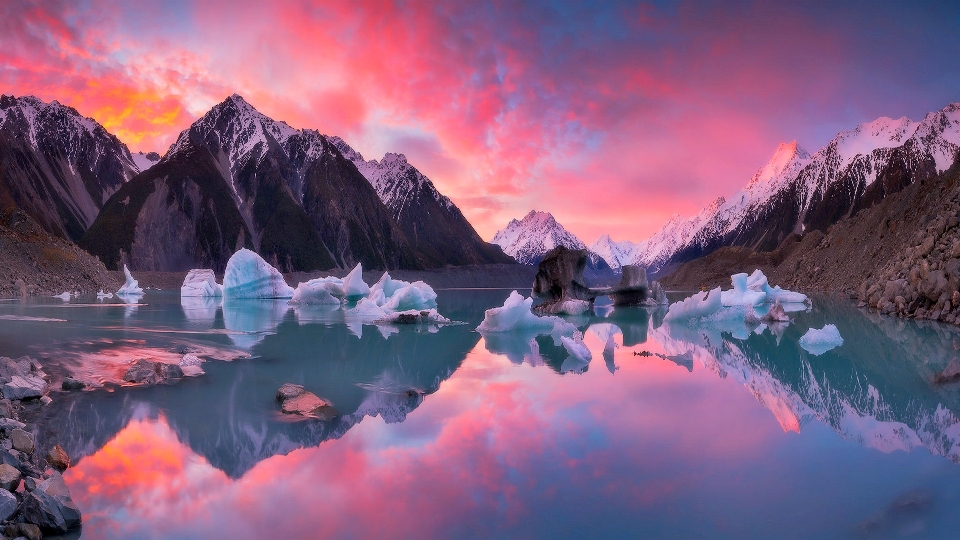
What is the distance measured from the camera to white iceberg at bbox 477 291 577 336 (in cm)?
1970

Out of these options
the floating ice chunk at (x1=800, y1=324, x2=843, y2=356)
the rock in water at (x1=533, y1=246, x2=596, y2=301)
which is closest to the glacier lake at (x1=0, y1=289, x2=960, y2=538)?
the floating ice chunk at (x1=800, y1=324, x2=843, y2=356)

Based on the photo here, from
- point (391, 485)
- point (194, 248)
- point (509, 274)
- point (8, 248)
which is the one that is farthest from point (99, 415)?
point (509, 274)

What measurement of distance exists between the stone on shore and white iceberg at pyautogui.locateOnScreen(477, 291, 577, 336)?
11.3 m

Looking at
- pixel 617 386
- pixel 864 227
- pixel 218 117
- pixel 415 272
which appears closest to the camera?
pixel 617 386

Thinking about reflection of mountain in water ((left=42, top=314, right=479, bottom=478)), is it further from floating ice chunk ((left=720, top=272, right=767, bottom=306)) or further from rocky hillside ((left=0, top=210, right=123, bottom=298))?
rocky hillside ((left=0, top=210, right=123, bottom=298))

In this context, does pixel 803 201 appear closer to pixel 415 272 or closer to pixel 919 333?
pixel 415 272

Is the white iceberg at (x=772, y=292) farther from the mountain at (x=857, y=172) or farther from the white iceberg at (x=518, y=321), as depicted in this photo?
the mountain at (x=857, y=172)

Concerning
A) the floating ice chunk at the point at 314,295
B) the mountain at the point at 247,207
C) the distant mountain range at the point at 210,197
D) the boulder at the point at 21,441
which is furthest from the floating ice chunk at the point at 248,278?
the distant mountain range at the point at 210,197

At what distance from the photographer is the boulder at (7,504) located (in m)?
4.23

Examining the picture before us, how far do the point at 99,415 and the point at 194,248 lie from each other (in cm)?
13424

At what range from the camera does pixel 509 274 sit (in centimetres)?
17188

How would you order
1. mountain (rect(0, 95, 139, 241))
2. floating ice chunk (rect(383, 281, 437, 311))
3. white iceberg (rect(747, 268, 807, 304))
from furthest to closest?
1. mountain (rect(0, 95, 139, 241))
2. white iceberg (rect(747, 268, 807, 304))
3. floating ice chunk (rect(383, 281, 437, 311))

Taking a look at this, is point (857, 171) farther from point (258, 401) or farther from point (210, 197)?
point (258, 401)

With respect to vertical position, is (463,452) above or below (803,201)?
below
